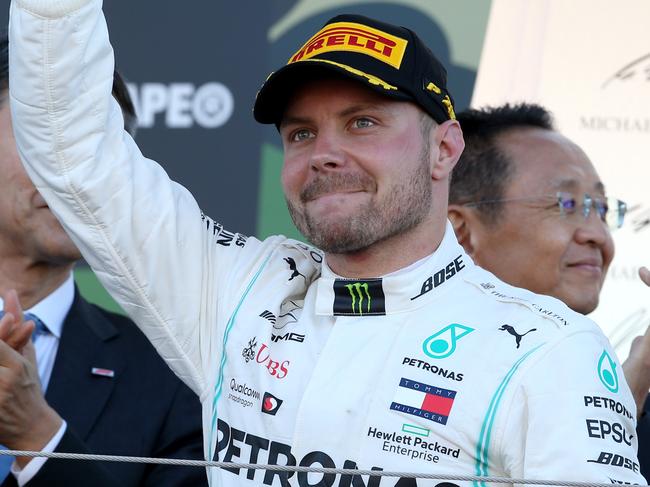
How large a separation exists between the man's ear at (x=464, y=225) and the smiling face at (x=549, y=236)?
0.01 meters

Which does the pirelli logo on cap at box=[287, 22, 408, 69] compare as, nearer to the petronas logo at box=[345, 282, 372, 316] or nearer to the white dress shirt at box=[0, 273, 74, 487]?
the petronas logo at box=[345, 282, 372, 316]

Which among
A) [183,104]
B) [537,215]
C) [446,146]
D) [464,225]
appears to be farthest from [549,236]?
[183,104]

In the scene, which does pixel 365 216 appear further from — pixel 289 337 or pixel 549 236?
pixel 549 236

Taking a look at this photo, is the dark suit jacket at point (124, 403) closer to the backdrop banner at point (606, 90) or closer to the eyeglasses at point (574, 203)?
the eyeglasses at point (574, 203)

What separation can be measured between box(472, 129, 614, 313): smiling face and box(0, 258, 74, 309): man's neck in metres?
0.91

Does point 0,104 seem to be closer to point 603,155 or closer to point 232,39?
point 232,39

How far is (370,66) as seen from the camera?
175 centimetres

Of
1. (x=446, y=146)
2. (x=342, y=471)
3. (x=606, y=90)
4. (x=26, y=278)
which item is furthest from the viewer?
(x=606, y=90)

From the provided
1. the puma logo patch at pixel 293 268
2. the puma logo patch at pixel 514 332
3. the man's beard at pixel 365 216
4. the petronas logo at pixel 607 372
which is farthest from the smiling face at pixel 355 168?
the petronas logo at pixel 607 372

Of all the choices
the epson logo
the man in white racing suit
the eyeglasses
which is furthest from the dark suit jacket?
the epson logo

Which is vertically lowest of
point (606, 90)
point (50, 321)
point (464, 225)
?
point (50, 321)

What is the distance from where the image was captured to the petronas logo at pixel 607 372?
1552 mm

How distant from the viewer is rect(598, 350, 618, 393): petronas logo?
1552 millimetres

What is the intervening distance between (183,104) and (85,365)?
1082 mm
